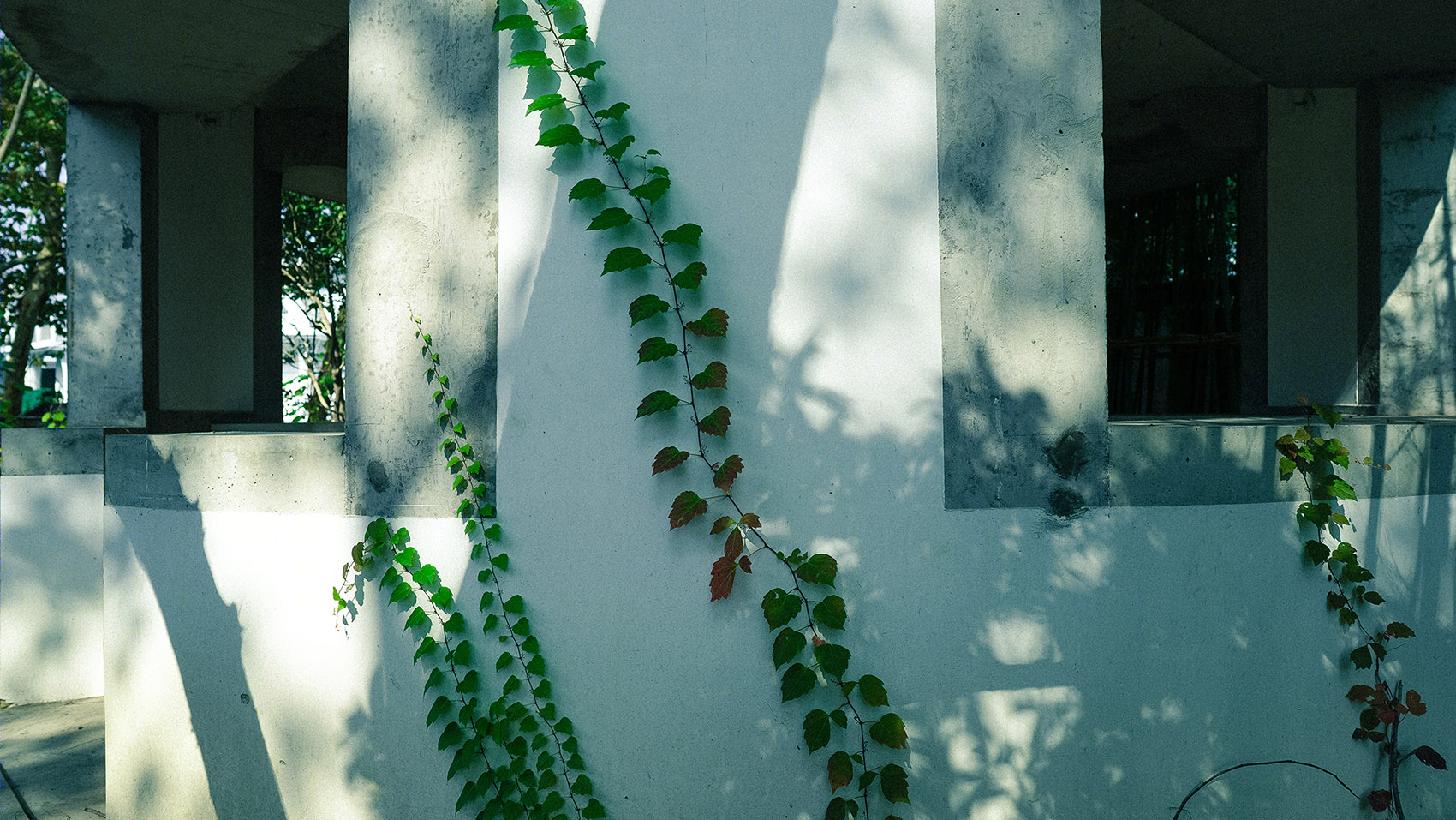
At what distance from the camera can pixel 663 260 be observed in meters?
2.52

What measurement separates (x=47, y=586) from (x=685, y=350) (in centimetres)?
475

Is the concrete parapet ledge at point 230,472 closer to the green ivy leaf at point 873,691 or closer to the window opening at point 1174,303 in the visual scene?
the green ivy leaf at point 873,691

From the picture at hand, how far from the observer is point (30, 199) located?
29.1ft

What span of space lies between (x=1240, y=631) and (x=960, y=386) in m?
1.16

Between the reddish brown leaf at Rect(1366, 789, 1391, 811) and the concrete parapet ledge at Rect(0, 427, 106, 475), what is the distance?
20.6 ft

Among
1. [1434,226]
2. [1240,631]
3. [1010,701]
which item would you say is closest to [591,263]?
[1010,701]

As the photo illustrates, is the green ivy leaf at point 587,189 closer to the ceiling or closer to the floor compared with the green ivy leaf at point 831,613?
closer to the ceiling

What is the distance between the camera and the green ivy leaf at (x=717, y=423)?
2.43 meters

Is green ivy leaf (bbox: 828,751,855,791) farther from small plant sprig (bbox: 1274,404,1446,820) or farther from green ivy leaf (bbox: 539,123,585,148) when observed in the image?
green ivy leaf (bbox: 539,123,585,148)

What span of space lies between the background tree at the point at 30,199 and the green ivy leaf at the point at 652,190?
25.8ft

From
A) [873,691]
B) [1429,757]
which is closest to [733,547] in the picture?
[873,691]

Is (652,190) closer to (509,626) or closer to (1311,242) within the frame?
(509,626)

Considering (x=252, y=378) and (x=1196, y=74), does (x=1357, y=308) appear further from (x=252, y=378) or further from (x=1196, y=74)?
(x=252, y=378)

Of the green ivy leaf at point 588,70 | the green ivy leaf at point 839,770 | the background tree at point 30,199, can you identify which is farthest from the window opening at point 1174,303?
the background tree at point 30,199
